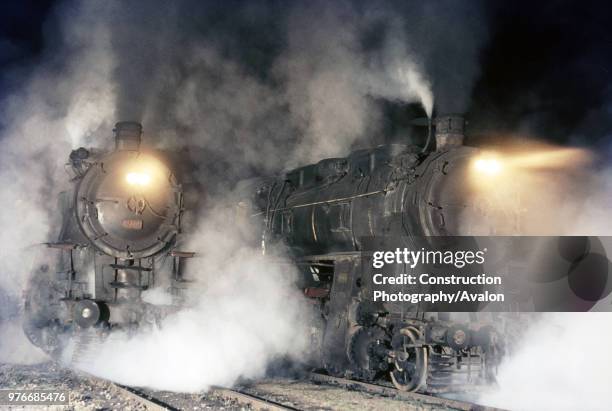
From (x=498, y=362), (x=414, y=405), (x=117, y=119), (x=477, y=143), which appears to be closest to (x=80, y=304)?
(x=117, y=119)

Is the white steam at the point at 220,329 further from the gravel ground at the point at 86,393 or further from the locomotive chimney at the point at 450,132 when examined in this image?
the locomotive chimney at the point at 450,132

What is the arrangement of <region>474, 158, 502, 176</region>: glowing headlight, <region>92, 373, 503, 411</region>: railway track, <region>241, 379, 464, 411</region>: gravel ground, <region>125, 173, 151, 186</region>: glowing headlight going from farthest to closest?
1. <region>125, 173, 151, 186</region>: glowing headlight
2. <region>474, 158, 502, 176</region>: glowing headlight
3. <region>241, 379, 464, 411</region>: gravel ground
4. <region>92, 373, 503, 411</region>: railway track

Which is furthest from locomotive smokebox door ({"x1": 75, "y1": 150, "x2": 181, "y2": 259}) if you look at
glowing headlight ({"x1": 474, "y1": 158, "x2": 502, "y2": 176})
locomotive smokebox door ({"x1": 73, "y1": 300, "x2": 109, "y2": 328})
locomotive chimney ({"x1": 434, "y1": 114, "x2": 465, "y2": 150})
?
glowing headlight ({"x1": 474, "y1": 158, "x2": 502, "y2": 176})

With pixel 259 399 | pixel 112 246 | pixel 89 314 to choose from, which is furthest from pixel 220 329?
pixel 259 399

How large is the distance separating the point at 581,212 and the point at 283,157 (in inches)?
181

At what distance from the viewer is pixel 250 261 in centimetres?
924

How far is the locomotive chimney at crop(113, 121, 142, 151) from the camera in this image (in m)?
9.09

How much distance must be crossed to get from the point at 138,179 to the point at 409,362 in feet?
13.7

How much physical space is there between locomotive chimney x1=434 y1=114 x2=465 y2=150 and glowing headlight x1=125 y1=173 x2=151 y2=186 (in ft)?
12.6

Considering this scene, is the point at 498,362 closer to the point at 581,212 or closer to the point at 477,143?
the point at 581,212

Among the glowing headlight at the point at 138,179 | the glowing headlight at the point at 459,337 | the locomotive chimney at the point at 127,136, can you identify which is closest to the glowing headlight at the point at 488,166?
the glowing headlight at the point at 459,337

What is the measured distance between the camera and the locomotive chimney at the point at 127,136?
9.09m

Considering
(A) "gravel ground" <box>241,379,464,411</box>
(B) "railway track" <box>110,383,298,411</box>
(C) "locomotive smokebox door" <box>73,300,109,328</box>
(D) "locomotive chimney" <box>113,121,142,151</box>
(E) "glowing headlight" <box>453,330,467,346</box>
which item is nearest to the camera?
(B) "railway track" <box>110,383,298,411</box>

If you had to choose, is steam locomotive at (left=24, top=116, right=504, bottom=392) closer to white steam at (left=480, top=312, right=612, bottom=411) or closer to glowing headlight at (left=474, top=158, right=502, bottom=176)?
glowing headlight at (left=474, top=158, right=502, bottom=176)
